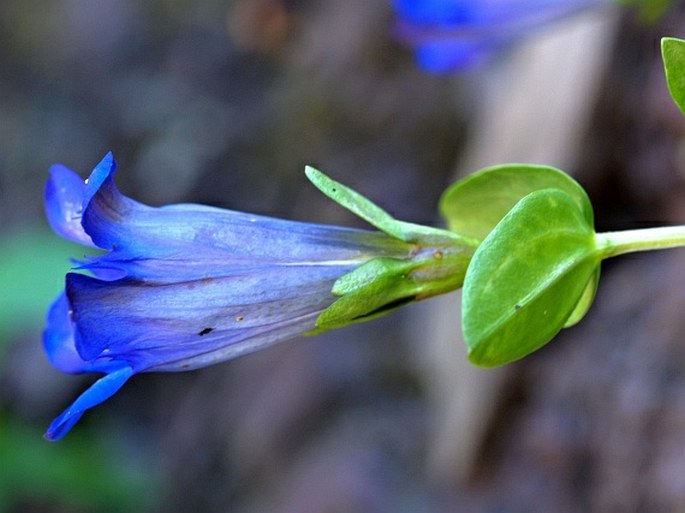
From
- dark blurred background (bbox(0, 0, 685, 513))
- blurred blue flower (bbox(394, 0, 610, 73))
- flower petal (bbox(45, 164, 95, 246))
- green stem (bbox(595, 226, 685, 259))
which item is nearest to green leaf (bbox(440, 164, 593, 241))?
green stem (bbox(595, 226, 685, 259))

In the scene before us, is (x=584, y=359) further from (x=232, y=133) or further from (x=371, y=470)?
(x=232, y=133)

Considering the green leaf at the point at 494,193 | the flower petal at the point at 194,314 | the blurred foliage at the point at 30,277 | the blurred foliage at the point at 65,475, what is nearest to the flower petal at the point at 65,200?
the flower petal at the point at 194,314

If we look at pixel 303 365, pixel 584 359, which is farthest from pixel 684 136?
pixel 303 365

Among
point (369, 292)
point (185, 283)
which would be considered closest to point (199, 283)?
point (185, 283)

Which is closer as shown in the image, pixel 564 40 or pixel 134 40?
pixel 564 40

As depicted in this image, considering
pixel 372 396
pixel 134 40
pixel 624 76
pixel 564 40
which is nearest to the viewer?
pixel 624 76

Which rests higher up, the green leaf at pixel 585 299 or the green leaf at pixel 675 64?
the green leaf at pixel 675 64

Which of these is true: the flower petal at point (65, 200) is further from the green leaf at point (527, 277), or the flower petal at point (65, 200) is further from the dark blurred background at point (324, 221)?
the dark blurred background at point (324, 221)

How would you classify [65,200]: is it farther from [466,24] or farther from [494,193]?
[466,24]
